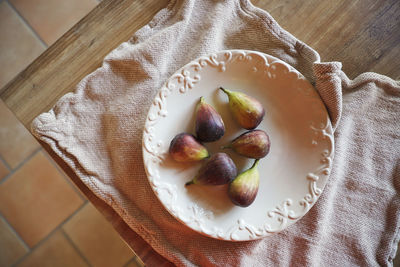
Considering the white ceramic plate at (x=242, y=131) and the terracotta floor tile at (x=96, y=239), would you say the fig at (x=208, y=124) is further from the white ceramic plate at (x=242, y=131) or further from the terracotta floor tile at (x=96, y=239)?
the terracotta floor tile at (x=96, y=239)

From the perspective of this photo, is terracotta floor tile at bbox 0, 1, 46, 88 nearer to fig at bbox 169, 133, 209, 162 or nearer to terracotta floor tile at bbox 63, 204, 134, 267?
Result: terracotta floor tile at bbox 63, 204, 134, 267

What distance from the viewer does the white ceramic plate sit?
643mm

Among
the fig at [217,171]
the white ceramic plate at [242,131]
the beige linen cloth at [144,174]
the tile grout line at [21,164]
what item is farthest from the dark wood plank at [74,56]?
the tile grout line at [21,164]

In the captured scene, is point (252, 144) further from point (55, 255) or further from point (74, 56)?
point (55, 255)

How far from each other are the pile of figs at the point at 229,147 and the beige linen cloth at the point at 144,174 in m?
0.12

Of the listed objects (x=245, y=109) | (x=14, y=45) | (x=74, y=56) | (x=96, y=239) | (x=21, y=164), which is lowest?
(x=96, y=239)

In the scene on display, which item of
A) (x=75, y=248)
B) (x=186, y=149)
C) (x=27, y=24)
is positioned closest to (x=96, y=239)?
(x=75, y=248)

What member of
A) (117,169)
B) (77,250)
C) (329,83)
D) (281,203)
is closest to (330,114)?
(329,83)

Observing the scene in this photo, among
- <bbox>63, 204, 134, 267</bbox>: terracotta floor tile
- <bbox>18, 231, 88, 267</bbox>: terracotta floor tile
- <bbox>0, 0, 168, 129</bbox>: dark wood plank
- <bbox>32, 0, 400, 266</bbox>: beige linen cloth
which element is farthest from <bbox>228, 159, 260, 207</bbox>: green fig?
<bbox>18, 231, 88, 267</bbox>: terracotta floor tile

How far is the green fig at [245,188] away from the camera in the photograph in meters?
0.61

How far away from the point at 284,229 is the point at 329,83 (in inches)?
12.3

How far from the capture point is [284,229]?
27.2 inches

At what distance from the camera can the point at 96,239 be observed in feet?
3.66

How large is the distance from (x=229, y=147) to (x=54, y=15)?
910 millimetres
